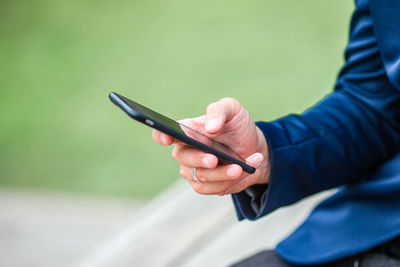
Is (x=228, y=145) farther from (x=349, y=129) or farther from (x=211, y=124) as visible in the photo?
(x=349, y=129)

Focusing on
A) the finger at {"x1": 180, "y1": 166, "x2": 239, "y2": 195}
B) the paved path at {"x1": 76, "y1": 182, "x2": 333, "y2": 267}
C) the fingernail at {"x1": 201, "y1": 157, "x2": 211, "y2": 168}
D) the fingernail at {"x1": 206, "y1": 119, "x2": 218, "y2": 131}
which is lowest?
the paved path at {"x1": 76, "y1": 182, "x2": 333, "y2": 267}

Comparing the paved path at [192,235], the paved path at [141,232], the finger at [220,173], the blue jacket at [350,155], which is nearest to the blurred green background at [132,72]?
the paved path at [141,232]

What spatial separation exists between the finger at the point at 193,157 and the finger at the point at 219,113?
0.12ft

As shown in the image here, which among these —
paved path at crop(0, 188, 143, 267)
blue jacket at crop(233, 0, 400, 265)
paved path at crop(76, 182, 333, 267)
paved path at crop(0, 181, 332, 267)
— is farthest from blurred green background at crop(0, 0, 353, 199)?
blue jacket at crop(233, 0, 400, 265)

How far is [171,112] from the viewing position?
2959 mm

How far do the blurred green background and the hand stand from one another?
1.73 m

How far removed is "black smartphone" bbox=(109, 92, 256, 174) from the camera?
530 mm

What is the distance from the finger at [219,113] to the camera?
1.94ft

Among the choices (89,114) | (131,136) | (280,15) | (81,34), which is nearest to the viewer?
(131,136)

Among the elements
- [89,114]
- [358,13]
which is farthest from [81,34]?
[358,13]

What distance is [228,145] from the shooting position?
705 mm

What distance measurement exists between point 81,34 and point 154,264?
9.53ft

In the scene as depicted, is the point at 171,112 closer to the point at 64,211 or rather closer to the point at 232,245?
the point at 64,211

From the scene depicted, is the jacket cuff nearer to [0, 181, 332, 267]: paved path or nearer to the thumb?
the thumb
